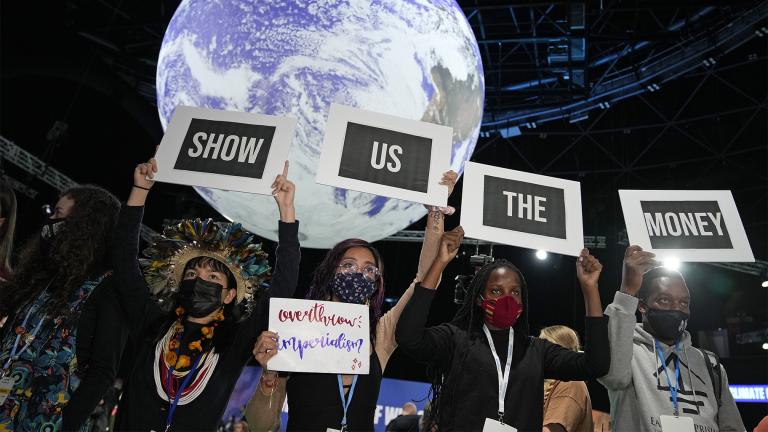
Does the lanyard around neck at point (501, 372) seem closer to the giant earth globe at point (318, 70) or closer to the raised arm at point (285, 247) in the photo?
the raised arm at point (285, 247)

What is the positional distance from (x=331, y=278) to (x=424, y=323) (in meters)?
0.49

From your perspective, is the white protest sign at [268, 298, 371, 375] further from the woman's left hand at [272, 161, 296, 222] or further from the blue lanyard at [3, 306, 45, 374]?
the blue lanyard at [3, 306, 45, 374]

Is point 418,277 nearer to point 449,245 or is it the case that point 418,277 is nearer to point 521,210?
point 449,245

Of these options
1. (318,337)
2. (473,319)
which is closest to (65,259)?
(318,337)

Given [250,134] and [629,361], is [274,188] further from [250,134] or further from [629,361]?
[629,361]

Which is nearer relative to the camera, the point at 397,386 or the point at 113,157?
the point at 113,157

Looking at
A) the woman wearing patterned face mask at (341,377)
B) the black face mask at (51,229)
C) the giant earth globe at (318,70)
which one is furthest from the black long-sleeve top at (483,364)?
the giant earth globe at (318,70)

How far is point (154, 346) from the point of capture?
8.70 feet

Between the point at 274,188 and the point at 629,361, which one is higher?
the point at 274,188

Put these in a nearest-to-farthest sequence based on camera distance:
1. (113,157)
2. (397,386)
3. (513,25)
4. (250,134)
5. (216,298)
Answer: (216,298), (250,134), (513,25), (113,157), (397,386)

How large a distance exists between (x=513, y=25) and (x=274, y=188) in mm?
8075

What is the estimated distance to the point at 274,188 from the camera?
277cm

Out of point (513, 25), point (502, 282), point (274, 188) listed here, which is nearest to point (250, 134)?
point (274, 188)

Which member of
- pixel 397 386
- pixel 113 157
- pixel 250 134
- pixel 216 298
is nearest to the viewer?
pixel 216 298
